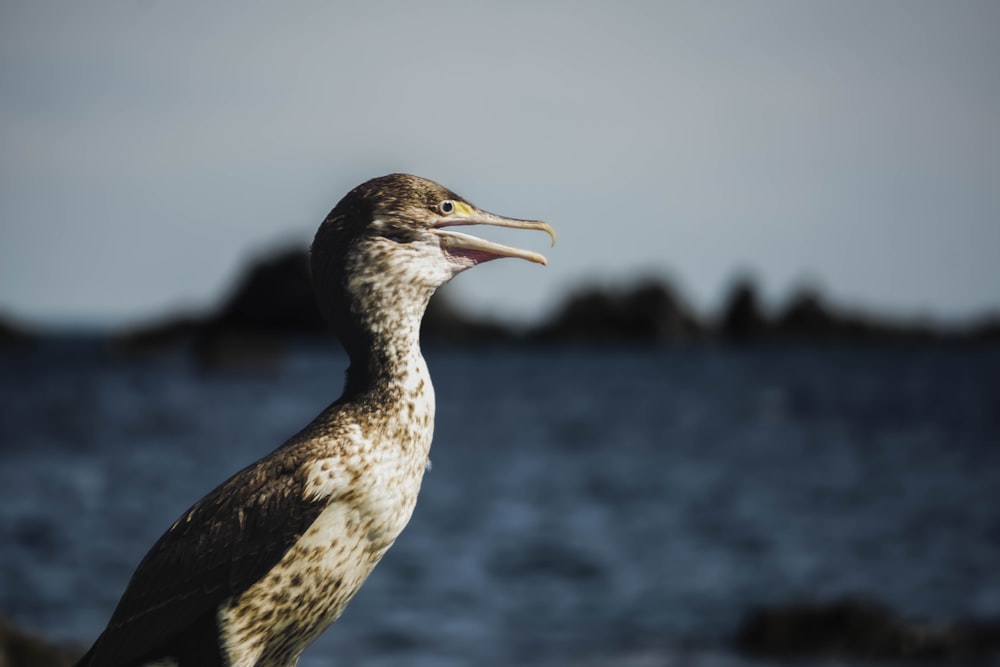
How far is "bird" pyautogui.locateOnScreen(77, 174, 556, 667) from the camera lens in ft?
13.1

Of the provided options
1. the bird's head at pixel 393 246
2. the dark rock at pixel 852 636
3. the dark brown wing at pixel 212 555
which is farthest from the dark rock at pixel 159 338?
the bird's head at pixel 393 246

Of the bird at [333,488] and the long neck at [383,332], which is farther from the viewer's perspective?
the long neck at [383,332]

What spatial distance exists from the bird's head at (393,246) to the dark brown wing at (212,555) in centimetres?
63

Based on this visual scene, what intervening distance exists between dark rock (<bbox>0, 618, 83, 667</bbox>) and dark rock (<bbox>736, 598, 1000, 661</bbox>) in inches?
402

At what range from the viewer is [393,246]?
4129 millimetres

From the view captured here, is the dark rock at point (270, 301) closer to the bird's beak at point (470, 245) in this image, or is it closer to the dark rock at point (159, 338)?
the dark rock at point (159, 338)

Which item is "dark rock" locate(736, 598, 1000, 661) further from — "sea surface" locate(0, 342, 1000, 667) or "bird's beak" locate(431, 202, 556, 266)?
"bird's beak" locate(431, 202, 556, 266)

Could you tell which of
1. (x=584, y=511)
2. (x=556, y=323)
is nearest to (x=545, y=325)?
(x=556, y=323)

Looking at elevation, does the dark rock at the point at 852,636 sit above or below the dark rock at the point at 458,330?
below

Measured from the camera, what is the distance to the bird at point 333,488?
399cm

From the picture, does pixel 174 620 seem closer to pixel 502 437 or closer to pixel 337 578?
pixel 337 578

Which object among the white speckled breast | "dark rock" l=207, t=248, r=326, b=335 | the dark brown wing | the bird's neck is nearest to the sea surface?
the dark brown wing

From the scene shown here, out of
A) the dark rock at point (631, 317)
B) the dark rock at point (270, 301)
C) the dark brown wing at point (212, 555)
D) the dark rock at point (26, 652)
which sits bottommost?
the dark brown wing at point (212, 555)

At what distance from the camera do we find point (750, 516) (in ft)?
111
